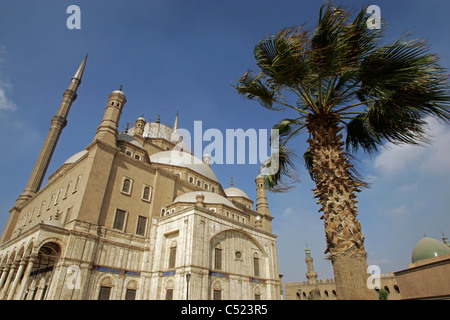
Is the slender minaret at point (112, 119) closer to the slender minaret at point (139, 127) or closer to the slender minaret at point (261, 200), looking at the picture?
the slender minaret at point (139, 127)

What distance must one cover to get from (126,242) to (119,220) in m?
1.87

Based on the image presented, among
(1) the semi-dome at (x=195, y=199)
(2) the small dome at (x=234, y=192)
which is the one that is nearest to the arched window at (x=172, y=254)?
(1) the semi-dome at (x=195, y=199)

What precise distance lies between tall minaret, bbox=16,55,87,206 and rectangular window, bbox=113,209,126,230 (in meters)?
19.4

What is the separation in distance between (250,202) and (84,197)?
2636 cm

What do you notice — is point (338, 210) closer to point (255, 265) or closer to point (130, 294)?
point (130, 294)

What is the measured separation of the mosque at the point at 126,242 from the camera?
703 inches

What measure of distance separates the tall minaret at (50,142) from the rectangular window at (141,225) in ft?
65.1

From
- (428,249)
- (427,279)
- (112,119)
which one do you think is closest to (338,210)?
(427,279)

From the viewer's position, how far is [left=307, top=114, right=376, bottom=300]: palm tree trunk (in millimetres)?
5285

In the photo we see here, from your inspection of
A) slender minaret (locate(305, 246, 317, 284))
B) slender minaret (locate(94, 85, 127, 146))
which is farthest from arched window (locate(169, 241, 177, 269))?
slender minaret (locate(305, 246, 317, 284))

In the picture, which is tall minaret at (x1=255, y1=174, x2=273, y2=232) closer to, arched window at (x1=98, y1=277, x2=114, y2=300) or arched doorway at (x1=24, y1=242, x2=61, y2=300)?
arched window at (x1=98, y1=277, x2=114, y2=300)
